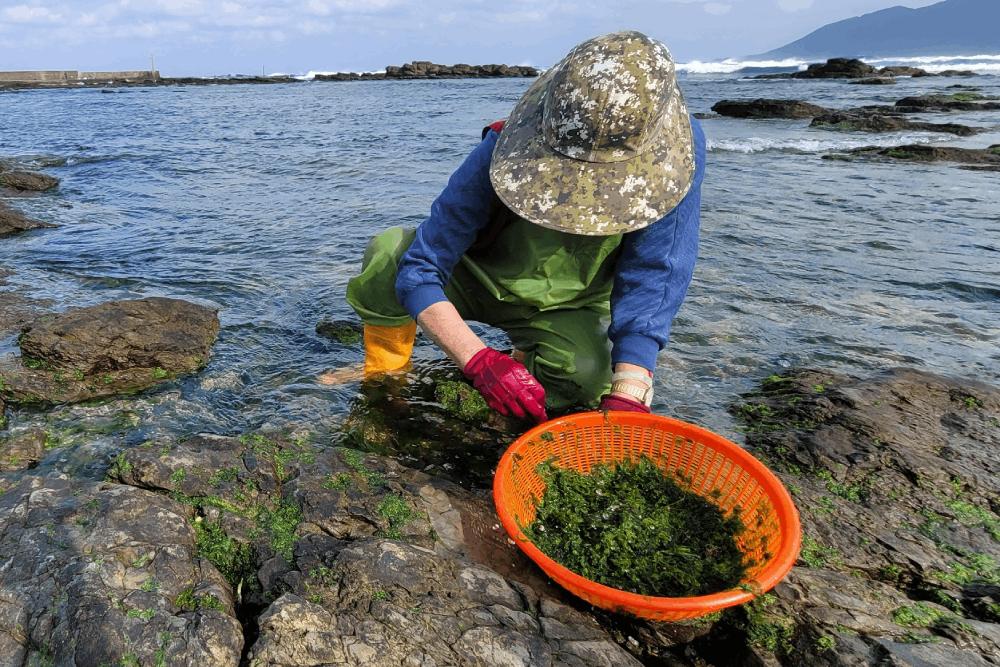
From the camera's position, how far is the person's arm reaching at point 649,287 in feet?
8.21

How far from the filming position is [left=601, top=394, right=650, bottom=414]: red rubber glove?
8.02ft

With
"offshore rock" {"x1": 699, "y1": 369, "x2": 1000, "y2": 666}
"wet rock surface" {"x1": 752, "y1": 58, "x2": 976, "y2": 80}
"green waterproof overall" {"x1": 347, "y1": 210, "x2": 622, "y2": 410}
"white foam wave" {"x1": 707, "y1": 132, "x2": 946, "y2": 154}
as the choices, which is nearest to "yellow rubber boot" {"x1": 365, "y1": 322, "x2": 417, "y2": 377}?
"green waterproof overall" {"x1": 347, "y1": 210, "x2": 622, "y2": 410}

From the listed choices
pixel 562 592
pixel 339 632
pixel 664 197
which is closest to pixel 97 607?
pixel 339 632

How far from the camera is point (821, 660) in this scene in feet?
5.63

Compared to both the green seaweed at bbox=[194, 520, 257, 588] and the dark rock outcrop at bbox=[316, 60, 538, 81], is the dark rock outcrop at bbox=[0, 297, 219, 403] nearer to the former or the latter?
the green seaweed at bbox=[194, 520, 257, 588]

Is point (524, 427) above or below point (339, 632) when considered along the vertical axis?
below

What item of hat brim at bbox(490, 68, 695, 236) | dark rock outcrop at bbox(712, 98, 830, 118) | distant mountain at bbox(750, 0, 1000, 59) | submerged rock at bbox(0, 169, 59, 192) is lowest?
submerged rock at bbox(0, 169, 59, 192)

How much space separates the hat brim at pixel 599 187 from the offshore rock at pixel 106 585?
143cm

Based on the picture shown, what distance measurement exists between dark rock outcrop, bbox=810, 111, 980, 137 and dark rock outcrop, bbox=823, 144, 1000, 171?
3.85m

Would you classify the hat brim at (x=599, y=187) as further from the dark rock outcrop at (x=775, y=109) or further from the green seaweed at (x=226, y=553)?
the dark rock outcrop at (x=775, y=109)

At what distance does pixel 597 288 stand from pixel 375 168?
8640 millimetres

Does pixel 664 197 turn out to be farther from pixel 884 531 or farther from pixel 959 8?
pixel 959 8

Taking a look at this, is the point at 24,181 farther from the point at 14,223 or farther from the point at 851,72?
the point at 851,72

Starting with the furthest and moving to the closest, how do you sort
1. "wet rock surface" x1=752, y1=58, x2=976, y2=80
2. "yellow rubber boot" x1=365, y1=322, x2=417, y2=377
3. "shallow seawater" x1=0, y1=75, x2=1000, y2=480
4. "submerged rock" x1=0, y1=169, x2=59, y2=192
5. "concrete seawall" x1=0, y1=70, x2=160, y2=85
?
"concrete seawall" x1=0, y1=70, x2=160, y2=85 → "wet rock surface" x1=752, y1=58, x2=976, y2=80 → "submerged rock" x1=0, y1=169, x2=59, y2=192 → "shallow seawater" x1=0, y1=75, x2=1000, y2=480 → "yellow rubber boot" x1=365, y1=322, x2=417, y2=377
